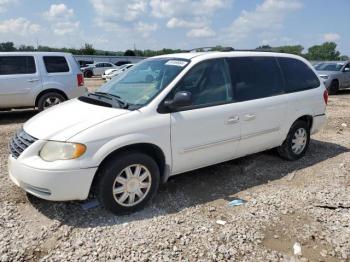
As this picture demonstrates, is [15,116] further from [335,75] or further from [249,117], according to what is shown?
[335,75]

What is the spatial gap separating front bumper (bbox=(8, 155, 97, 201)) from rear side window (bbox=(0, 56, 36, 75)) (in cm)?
640

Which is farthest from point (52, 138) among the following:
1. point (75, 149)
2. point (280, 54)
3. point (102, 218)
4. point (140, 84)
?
point (280, 54)

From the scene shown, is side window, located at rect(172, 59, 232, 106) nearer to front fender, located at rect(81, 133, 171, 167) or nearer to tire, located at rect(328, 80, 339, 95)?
front fender, located at rect(81, 133, 171, 167)

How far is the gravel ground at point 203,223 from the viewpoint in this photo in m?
3.37

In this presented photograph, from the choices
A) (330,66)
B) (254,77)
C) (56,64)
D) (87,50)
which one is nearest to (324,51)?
(87,50)

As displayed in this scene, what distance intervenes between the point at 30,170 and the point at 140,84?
1.65 meters

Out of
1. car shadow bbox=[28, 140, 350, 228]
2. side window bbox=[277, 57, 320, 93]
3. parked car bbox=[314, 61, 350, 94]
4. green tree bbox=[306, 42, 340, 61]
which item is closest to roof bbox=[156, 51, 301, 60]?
side window bbox=[277, 57, 320, 93]

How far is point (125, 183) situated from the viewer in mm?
3902

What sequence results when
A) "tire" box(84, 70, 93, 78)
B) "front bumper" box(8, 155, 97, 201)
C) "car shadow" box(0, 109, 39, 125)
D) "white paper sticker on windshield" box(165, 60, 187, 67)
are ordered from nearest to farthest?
"front bumper" box(8, 155, 97, 201)
"white paper sticker on windshield" box(165, 60, 187, 67)
"car shadow" box(0, 109, 39, 125)
"tire" box(84, 70, 93, 78)

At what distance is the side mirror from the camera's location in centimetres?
402

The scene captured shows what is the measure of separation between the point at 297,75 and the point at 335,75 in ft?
39.2

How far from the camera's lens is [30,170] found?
11.9ft

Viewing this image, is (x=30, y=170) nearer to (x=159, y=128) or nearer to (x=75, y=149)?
(x=75, y=149)

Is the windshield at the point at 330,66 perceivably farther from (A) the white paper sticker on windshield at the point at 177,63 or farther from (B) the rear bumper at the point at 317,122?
(A) the white paper sticker on windshield at the point at 177,63
